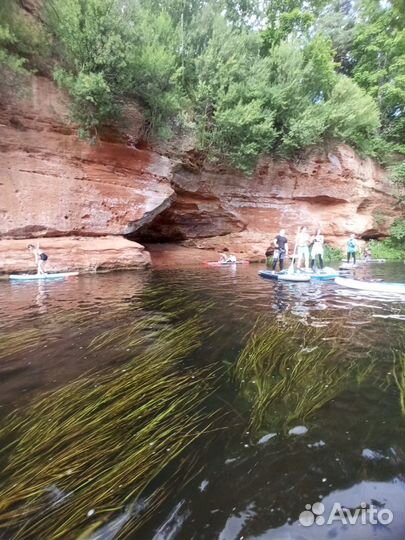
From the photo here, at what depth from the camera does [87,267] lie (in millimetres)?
13953

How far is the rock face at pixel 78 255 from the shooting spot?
12.4 metres

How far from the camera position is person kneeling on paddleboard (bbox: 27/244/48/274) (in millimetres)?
12117

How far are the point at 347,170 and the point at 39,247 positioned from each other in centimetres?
1998

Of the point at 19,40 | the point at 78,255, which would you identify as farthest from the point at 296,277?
the point at 19,40

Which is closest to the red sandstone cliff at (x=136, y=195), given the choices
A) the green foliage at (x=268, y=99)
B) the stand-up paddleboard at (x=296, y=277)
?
the green foliage at (x=268, y=99)

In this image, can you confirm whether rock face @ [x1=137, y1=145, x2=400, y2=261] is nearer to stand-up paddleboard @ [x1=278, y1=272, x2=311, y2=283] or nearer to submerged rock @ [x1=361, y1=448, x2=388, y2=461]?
stand-up paddleboard @ [x1=278, y1=272, x2=311, y2=283]

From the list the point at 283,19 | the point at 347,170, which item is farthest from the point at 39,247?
the point at 283,19

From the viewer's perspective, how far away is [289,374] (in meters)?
3.52

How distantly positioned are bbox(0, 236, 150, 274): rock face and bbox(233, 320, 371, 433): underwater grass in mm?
10821

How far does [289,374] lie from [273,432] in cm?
112

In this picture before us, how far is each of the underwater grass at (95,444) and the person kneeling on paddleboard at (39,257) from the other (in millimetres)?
9949

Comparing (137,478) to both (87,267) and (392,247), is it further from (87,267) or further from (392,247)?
(392,247)

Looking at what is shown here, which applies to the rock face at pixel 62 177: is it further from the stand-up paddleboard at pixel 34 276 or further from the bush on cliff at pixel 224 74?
the stand-up paddleboard at pixel 34 276

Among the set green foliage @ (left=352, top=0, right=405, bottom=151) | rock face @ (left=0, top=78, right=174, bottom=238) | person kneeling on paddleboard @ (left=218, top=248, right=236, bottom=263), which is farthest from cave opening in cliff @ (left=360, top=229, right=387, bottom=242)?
rock face @ (left=0, top=78, right=174, bottom=238)
